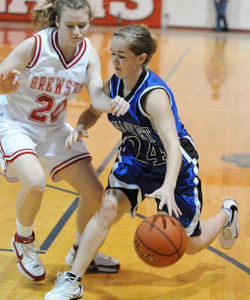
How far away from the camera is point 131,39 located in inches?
130

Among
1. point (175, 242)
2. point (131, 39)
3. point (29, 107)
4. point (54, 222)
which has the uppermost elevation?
point (131, 39)

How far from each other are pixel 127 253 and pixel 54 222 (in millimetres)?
765

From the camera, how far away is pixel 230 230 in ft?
13.4

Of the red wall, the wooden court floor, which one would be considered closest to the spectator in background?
the red wall

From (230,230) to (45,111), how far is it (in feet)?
5.27

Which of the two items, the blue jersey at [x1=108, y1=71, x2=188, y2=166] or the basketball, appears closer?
the basketball

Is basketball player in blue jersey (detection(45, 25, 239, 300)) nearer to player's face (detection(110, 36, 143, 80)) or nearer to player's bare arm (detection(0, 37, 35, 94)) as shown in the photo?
player's face (detection(110, 36, 143, 80))

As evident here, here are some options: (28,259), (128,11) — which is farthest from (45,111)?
(128,11)

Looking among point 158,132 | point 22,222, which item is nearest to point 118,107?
point 158,132

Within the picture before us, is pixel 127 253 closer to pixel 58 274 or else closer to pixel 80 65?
pixel 58 274

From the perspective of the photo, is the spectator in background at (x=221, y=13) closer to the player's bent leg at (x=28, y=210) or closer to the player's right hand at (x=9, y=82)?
the player's right hand at (x=9, y=82)

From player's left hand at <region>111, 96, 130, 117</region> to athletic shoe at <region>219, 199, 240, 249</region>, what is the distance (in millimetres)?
1319

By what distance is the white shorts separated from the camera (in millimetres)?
3762

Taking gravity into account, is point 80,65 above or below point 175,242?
above
